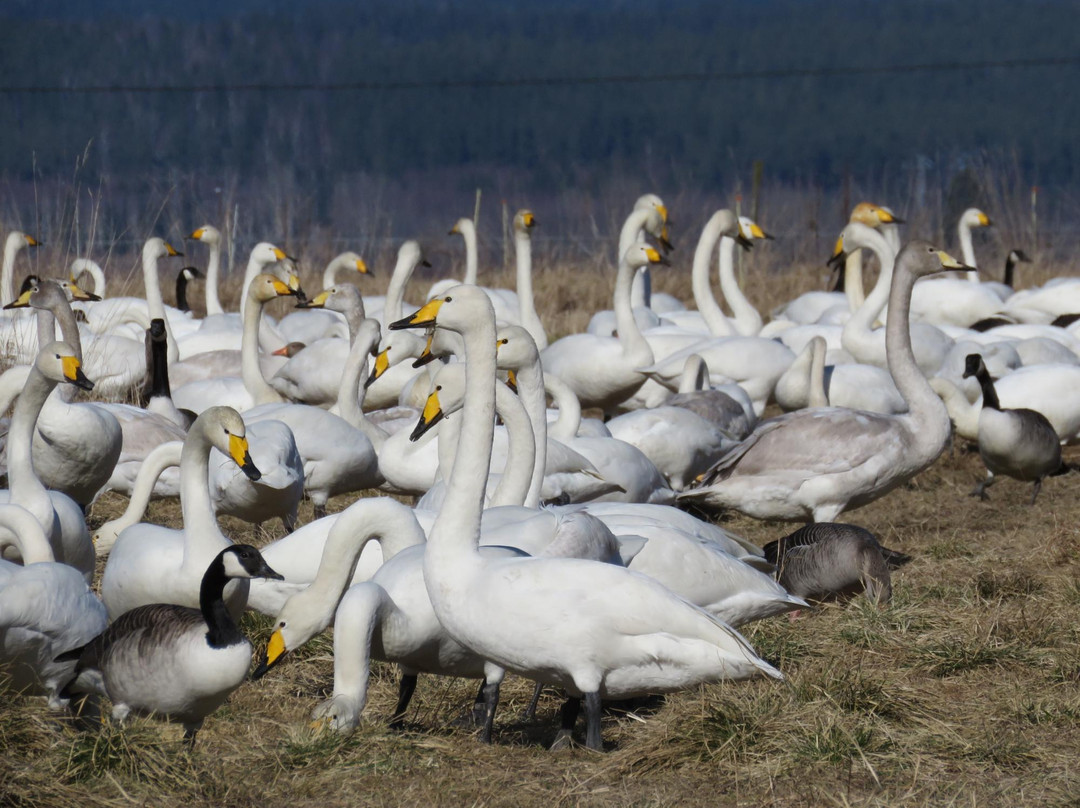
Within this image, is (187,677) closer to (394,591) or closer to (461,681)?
(394,591)

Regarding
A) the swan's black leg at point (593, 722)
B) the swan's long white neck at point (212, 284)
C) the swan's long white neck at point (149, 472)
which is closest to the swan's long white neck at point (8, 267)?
the swan's long white neck at point (212, 284)

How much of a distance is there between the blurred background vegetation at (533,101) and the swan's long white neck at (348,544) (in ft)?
293

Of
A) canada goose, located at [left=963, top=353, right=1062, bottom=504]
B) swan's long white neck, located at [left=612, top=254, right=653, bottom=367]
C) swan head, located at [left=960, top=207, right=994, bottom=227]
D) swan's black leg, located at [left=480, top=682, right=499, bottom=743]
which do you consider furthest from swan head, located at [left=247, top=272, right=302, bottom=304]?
swan head, located at [left=960, top=207, right=994, bottom=227]

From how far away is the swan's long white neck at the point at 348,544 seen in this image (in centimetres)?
461

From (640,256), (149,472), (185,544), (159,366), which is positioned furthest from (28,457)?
(640,256)

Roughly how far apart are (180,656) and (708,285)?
9.50m

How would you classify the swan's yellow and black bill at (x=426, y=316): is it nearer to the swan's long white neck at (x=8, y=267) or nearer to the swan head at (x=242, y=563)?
the swan head at (x=242, y=563)

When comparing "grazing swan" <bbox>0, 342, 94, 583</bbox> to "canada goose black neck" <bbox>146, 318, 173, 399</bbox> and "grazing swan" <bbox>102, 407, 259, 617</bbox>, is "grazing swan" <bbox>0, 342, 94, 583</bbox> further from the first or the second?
"canada goose black neck" <bbox>146, 318, 173, 399</bbox>

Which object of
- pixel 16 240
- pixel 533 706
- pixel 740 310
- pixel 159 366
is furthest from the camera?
pixel 16 240

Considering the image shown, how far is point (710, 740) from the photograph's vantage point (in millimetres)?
4164

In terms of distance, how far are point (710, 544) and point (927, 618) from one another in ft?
3.10

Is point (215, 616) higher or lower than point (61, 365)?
lower

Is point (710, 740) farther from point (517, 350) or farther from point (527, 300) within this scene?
point (527, 300)

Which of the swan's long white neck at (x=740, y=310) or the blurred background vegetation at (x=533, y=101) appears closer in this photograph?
the swan's long white neck at (x=740, y=310)
